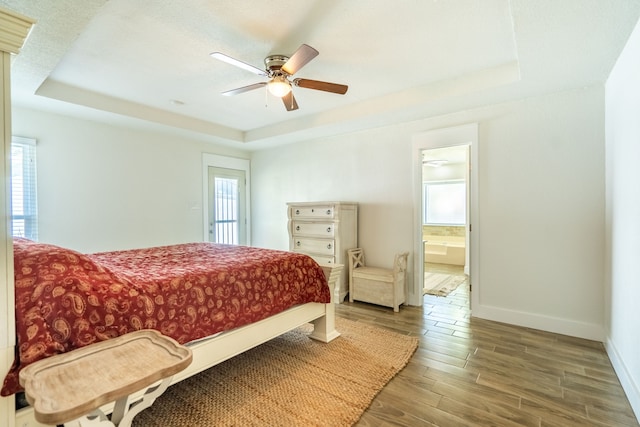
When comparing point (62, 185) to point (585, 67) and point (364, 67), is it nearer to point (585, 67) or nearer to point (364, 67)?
point (364, 67)

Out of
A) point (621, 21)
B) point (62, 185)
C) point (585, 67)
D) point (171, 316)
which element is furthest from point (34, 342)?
point (585, 67)

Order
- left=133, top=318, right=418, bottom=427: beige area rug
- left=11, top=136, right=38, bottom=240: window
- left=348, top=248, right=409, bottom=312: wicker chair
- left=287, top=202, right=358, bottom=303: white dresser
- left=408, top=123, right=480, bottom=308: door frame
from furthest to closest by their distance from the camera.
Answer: left=287, top=202, right=358, bottom=303: white dresser
left=348, top=248, right=409, bottom=312: wicker chair
left=408, top=123, right=480, bottom=308: door frame
left=11, top=136, right=38, bottom=240: window
left=133, top=318, right=418, bottom=427: beige area rug

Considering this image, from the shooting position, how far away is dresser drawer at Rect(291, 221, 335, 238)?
4008 millimetres

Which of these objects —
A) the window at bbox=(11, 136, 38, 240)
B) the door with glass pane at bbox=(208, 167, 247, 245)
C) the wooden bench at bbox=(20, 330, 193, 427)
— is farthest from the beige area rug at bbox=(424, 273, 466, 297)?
the window at bbox=(11, 136, 38, 240)

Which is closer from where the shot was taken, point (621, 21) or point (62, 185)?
point (621, 21)

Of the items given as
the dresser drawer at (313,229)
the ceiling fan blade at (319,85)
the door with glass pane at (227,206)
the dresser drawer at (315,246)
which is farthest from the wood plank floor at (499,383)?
the door with glass pane at (227,206)

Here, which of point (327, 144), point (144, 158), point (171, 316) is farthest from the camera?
point (327, 144)

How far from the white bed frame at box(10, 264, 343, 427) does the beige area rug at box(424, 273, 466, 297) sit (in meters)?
2.20

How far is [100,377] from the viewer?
1077 mm

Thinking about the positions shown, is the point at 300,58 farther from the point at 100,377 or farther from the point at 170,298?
the point at 100,377

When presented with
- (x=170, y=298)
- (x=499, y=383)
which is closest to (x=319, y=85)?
(x=170, y=298)

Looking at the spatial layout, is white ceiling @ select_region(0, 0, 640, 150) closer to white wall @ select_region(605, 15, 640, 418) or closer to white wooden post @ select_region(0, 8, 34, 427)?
white wall @ select_region(605, 15, 640, 418)

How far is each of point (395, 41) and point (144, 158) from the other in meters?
3.64

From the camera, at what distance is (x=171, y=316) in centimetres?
168
